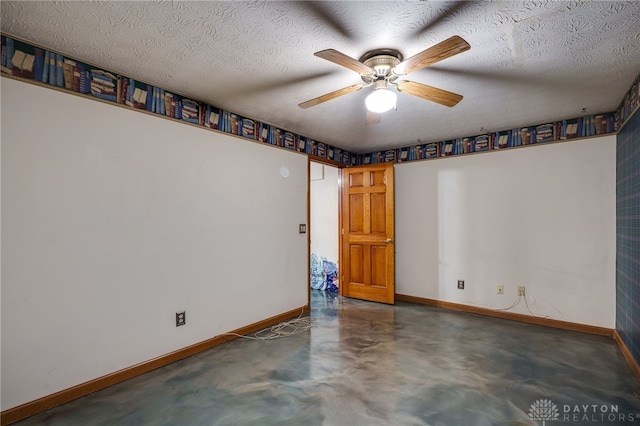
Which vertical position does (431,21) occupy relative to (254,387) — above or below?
above

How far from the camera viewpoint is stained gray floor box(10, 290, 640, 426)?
6.29 feet

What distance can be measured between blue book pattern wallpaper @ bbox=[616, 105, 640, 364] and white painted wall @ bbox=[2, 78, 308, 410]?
3.35 metres

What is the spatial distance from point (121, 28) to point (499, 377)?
350cm

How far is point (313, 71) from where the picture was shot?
229 cm

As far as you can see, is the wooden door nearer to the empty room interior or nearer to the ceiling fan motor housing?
the empty room interior

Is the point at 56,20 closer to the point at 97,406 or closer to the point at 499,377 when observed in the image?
the point at 97,406

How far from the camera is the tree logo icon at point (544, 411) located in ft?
6.27

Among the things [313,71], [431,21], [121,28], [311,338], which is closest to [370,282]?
[311,338]

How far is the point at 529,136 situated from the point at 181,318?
4268mm

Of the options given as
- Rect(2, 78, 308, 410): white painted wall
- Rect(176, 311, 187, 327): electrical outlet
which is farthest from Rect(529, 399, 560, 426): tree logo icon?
Rect(176, 311, 187, 327): electrical outlet

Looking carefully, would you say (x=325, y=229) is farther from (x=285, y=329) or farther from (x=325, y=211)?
(x=285, y=329)

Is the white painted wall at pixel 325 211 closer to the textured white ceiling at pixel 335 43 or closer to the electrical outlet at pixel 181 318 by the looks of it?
the textured white ceiling at pixel 335 43

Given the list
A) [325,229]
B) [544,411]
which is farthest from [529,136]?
[325,229]

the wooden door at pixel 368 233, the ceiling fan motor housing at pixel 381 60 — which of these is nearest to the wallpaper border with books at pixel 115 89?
the wooden door at pixel 368 233
